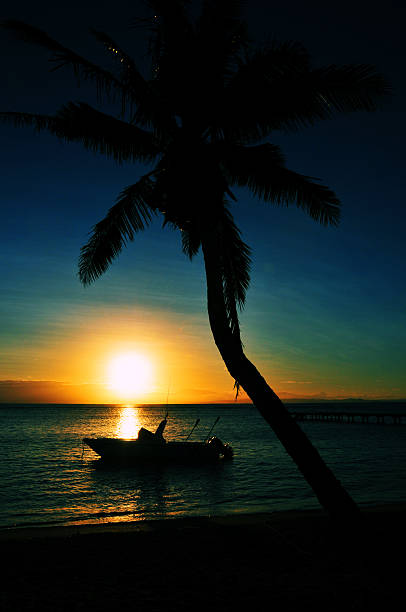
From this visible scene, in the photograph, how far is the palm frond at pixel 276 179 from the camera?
353 inches

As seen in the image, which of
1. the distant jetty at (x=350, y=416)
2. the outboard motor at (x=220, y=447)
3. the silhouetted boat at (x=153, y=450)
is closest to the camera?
the silhouetted boat at (x=153, y=450)

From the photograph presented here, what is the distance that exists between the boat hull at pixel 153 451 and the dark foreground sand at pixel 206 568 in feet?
68.0

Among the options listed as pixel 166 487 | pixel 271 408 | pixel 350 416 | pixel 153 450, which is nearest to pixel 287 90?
pixel 271 408

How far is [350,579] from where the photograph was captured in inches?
259

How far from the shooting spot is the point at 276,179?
9.03 meters

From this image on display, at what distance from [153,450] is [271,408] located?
969 inches

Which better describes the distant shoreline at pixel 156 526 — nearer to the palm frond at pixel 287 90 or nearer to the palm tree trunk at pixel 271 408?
the palm tree trunk at pixel 271 408

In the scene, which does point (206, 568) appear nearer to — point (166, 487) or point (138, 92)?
point (138, 92)

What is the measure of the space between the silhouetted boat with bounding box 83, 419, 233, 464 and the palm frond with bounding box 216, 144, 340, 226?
77.0 feet

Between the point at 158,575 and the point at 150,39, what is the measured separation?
10070 mm

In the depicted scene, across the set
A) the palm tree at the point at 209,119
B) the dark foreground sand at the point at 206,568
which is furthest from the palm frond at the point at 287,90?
the dark foreground sand at the point at 206,568

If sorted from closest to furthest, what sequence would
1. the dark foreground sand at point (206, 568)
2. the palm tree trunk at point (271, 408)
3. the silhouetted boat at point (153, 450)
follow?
the dark foreground sand at point (206, 568)
the palm tree trunk at point (271, 408)
the silhouetted boat at point (153, 450)

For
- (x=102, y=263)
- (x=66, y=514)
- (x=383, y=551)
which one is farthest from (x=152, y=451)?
(x=383, y=551)

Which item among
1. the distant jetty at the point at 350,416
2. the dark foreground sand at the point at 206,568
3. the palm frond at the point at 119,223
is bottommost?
the distant jetty at the point at 350,416
